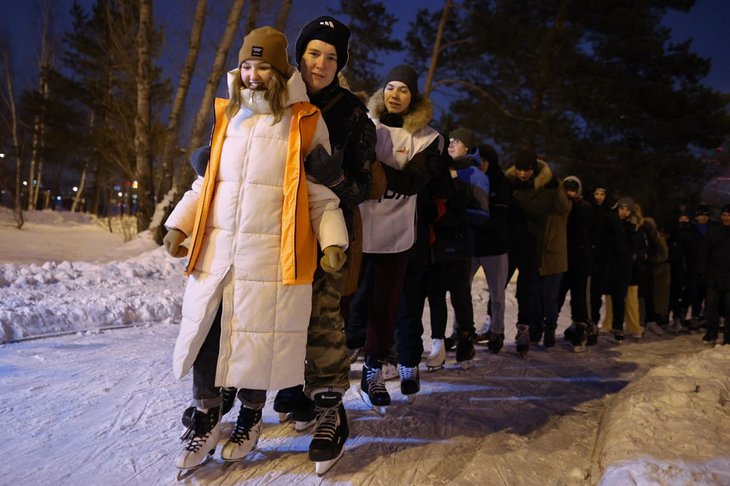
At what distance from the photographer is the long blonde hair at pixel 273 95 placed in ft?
7.77

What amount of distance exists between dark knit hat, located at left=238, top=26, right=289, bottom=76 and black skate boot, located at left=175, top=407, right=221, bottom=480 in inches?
60.4

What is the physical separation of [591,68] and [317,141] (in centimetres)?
1603

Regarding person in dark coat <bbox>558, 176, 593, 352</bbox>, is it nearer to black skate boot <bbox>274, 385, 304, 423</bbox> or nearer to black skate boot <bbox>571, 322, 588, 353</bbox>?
black skate boot <bbox>571, 322, 588, 353</bbox>

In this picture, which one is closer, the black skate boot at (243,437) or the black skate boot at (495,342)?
the black skate boot at (243,437)

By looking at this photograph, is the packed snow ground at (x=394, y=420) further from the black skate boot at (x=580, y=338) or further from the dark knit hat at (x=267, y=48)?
the dark knit hat at (x=267, y=48)

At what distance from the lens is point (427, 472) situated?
8.34ft

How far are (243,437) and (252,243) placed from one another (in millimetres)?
903

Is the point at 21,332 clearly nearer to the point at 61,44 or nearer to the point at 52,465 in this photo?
the point at 52,465

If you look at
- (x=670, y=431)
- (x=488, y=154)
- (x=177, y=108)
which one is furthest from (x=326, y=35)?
(x=177, y=108)

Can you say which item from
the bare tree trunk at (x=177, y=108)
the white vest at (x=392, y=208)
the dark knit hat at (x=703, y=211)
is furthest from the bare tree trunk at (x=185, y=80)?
the dark knit hat at (x=703, y=211)

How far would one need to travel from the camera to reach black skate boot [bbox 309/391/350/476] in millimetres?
2459

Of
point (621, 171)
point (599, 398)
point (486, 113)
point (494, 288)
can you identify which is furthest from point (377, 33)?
point (599, 398)

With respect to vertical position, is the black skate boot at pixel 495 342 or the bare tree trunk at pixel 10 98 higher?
the bare tree trunk at pixel 10 98

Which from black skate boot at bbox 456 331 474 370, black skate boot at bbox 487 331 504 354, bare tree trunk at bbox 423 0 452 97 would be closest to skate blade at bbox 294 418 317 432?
black skate boot at bbox 456 331 474 370
